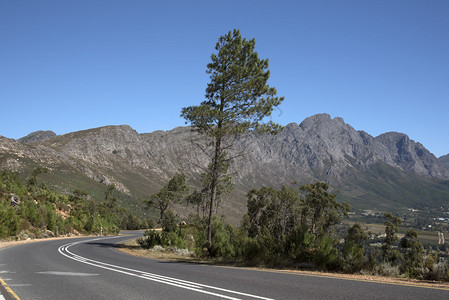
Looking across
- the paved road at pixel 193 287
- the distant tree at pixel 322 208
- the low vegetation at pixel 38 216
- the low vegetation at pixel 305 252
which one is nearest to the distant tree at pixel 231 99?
the low vegetation at pixel 305 252

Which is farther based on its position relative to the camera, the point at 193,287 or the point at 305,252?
the point at 305,252

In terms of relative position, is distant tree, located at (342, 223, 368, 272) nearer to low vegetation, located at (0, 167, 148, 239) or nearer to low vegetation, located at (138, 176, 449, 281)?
low vegetation, located at (138, 176, 449, 281)

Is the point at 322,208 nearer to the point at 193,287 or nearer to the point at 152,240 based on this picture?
the point at 152,240

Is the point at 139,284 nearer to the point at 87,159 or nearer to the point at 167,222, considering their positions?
the point at 167,222

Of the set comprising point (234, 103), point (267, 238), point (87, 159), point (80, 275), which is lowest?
point (80, 275)

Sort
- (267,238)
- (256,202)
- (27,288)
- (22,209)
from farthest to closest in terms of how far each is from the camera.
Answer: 1. (256,202)
2. (22,209)
3. (267,238)
4. (27,288)

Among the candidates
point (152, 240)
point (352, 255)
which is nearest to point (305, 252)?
point (352, 255)

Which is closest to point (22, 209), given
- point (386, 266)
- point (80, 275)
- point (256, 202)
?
point (80, 275)

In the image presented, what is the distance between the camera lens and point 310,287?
7965 mm

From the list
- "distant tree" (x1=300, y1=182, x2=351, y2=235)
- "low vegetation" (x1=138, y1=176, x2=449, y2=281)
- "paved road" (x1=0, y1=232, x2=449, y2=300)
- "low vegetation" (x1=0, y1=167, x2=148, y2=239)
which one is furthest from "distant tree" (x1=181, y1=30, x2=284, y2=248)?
"distant tree" (x1=300, y1=182, x2=351, y2=235)

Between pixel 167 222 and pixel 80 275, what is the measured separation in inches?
678

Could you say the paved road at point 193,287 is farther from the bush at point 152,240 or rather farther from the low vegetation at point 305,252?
the bush at point 152,240

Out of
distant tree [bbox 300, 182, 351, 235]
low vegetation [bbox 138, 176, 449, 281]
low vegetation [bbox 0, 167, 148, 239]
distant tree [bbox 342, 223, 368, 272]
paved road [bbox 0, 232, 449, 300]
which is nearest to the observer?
paved road [bbox 0, 232, 449, 300]

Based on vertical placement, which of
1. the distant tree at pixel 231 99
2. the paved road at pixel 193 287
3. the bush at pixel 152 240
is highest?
the distant tree at pixel 231 99
